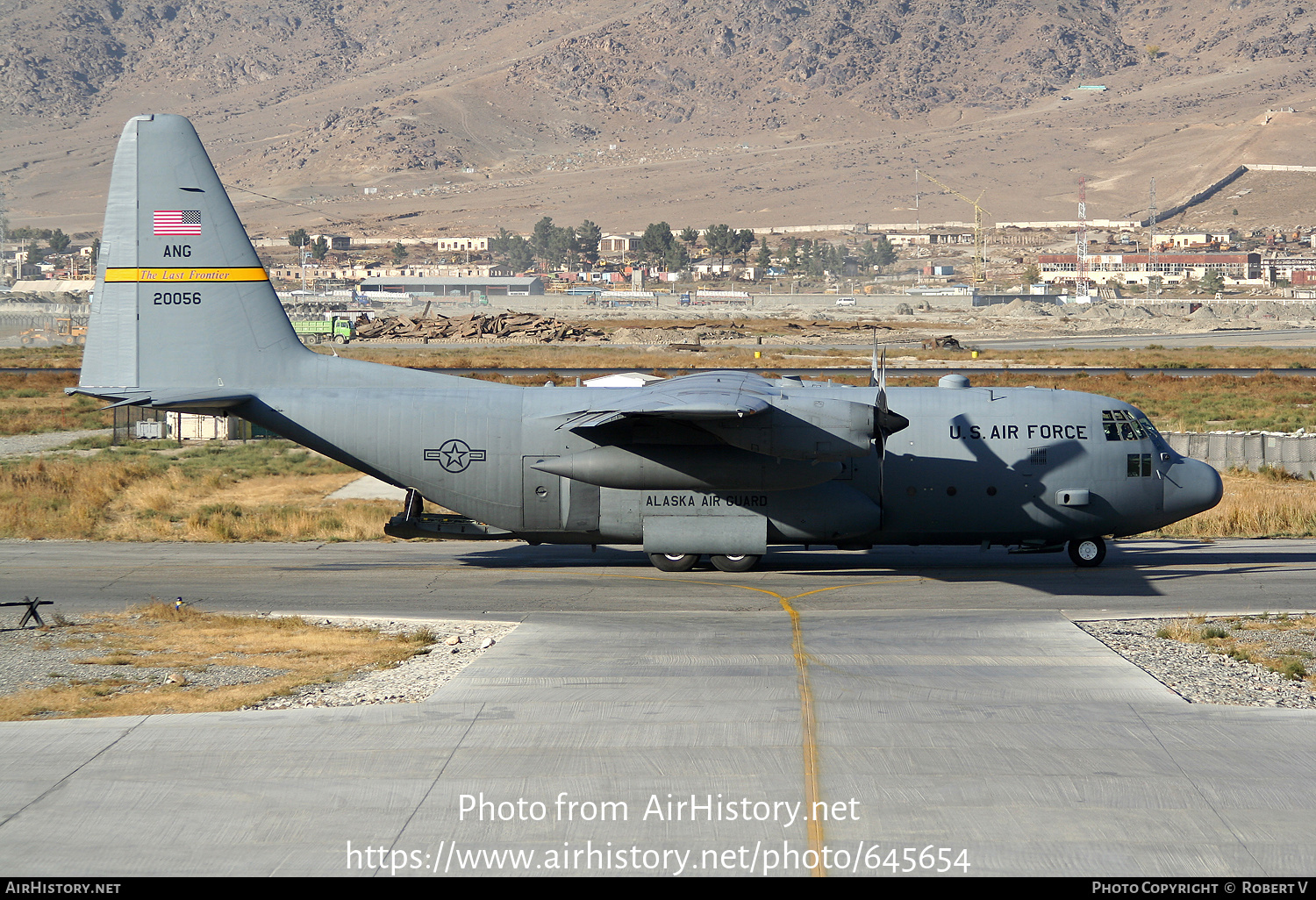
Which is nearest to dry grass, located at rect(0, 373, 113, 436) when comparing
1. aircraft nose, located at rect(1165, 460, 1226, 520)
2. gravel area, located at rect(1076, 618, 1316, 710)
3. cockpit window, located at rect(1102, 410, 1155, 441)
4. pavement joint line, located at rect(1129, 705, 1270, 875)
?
cockpit window, located at rect(1102, 410, 1155, 441)

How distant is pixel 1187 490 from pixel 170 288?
2404 cm

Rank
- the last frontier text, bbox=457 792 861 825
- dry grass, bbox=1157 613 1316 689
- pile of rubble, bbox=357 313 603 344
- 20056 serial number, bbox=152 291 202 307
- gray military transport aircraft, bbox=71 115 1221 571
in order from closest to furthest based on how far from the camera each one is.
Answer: the last frontier text, bbox=457 792 861 825, dry grass, bbox=1157 613 1316 689, gray military transport aircraft, bbox=71 115 1221 571, 20056 serial number, bbox=152 291 202 307, pile of rubble, bbox=357 313 603 344

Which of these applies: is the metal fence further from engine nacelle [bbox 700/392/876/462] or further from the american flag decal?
the american flag decal

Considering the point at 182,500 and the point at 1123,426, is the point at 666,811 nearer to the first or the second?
the point at 1123,426

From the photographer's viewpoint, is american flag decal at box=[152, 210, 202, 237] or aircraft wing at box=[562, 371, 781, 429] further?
american flag decal at box=[152, 210, 202, 237]

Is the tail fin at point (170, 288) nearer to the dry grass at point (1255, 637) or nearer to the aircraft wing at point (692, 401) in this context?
the aircraft wing at point (692, 401)

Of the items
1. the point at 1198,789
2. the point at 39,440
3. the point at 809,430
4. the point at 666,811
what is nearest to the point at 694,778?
the point at 666,811

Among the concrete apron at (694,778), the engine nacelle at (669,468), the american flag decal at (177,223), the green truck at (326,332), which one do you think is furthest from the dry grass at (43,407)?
the concrete apron at (694,778)

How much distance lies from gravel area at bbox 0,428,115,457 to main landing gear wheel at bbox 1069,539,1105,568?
130ft

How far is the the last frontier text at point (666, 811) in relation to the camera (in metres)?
12.5

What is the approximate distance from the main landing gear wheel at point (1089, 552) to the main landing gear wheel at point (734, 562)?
300 inches

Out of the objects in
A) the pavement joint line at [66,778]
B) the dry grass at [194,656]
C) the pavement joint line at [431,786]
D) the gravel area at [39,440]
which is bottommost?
the dry grass at [194,656]

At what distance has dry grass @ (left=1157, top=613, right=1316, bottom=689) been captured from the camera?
19.1 metres

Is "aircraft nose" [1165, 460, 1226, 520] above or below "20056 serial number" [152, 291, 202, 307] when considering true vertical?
below
